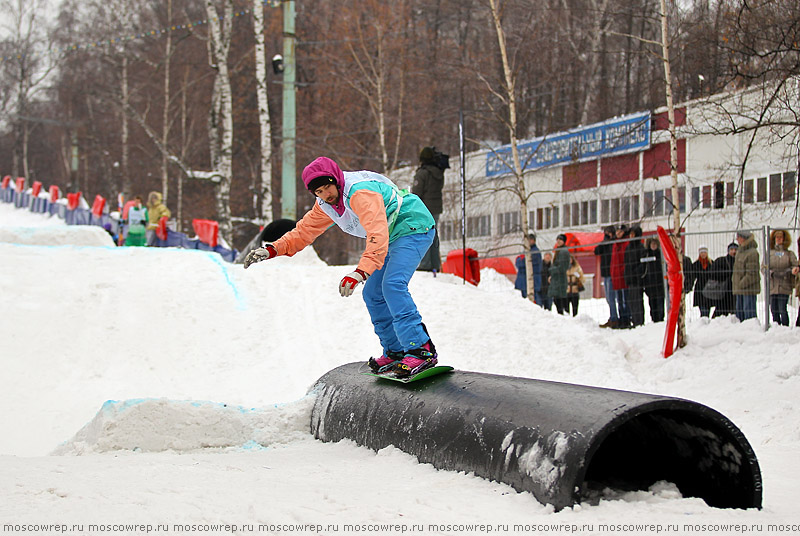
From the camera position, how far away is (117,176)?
46219 mm

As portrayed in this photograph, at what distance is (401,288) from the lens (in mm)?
5168

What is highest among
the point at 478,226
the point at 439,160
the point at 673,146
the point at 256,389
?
the point at 439,160

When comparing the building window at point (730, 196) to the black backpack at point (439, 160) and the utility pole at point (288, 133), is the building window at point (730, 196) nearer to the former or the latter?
the black backpack at point (439, 160)

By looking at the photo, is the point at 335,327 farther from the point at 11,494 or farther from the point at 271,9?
the point at 271,9

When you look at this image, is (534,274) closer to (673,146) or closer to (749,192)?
(749,192)

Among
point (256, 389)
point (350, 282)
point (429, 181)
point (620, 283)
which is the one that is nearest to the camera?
point (350, 282)

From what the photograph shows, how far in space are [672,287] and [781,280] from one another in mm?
1290

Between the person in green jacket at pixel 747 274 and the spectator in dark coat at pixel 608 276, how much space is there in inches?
75.7

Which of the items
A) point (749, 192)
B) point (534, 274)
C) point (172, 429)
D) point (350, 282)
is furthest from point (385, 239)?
point (749, 192)

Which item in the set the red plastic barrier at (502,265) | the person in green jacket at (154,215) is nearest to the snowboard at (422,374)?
the person in green jacket at (154,215)

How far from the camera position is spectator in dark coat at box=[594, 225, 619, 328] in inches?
469

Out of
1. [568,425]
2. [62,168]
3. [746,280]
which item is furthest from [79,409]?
[62,168]

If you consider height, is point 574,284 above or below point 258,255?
below

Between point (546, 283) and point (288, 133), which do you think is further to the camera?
point (288, 133)
